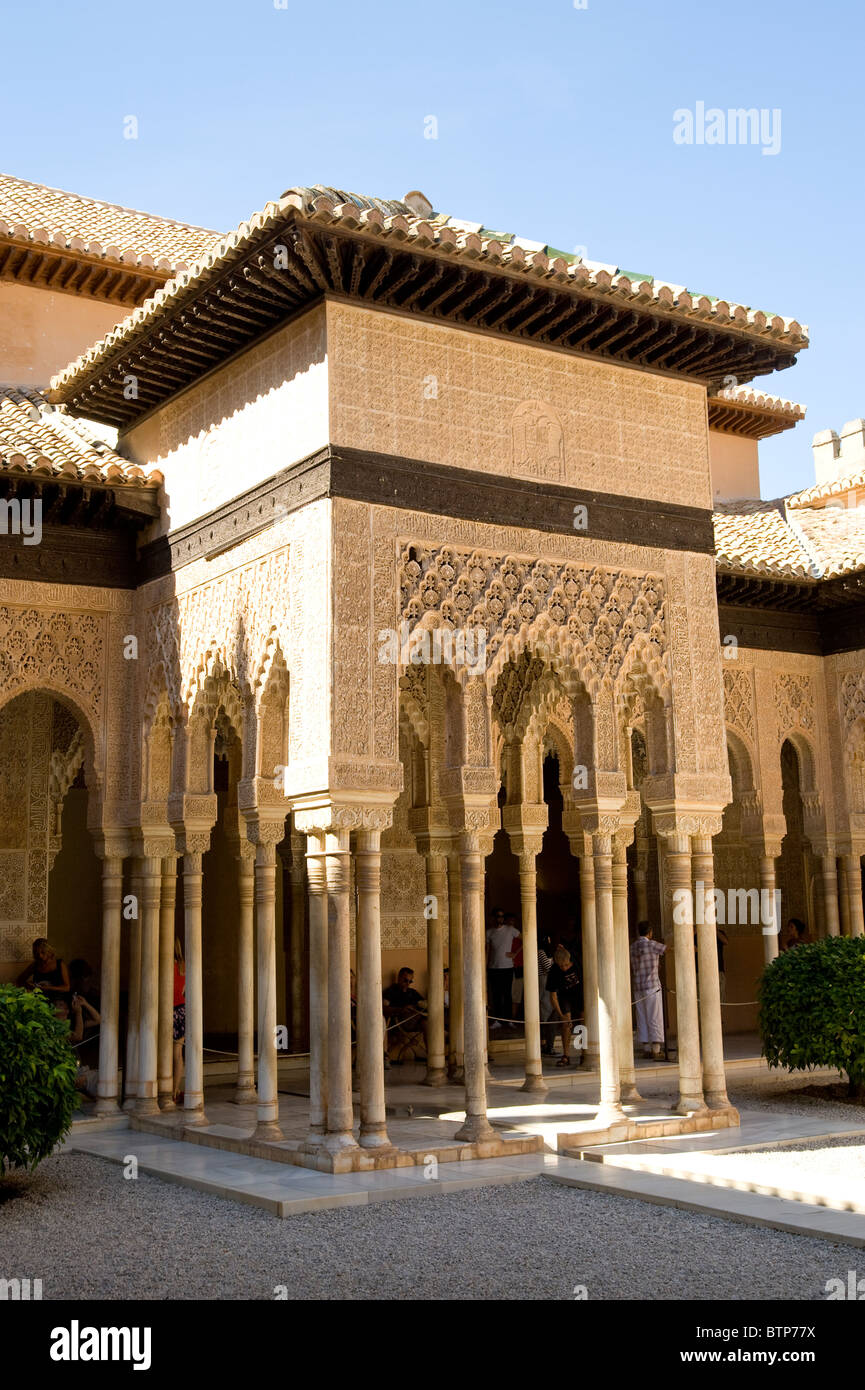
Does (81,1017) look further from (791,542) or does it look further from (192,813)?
(791,542)

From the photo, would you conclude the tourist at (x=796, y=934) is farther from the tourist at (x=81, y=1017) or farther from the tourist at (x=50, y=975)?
the tourist at (x=50, y=975)

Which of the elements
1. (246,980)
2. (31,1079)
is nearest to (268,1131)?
(246,980)

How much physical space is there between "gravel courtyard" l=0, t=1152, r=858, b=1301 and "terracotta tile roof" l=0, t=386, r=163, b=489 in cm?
490

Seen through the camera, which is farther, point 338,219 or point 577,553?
point 577,553

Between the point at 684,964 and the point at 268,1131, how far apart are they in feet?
9.74

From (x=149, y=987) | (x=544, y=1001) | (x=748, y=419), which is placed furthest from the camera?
(x=748, y=419)

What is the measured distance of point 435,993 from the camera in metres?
11.8

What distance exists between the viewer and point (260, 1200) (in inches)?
280

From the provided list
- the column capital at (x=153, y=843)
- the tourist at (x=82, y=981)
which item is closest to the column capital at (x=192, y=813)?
the column capital at (x=153, y=843)

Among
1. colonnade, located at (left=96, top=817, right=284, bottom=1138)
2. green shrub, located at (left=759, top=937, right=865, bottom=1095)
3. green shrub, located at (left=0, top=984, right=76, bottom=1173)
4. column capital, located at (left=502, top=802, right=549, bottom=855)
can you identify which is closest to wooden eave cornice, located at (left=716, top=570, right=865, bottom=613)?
column capital, located at (left=502, top=802, right=549, bottom=855)

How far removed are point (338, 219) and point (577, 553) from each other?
2729 mm

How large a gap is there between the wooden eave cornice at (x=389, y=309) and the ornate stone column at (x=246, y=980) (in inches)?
143
